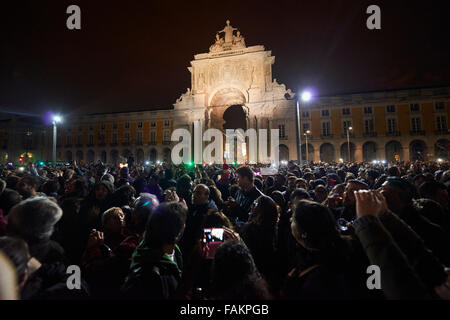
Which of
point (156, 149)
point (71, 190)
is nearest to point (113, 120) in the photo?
point (156, 149)

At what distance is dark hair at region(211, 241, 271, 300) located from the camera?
1.27 meters

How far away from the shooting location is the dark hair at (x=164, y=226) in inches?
67.1

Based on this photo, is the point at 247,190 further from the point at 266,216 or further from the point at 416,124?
the point at 416,124

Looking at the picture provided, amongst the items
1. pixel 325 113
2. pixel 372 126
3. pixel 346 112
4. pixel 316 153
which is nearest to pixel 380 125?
pixel 372 126

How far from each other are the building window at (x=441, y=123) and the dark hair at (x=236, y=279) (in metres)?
44.7

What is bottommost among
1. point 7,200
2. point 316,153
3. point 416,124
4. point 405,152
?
point 7,200

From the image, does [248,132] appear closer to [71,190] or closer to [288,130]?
[288,130]

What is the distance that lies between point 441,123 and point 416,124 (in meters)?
2.92

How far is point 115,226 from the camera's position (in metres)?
2.59

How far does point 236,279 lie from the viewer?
4.21 ft

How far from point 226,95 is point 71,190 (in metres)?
35.1

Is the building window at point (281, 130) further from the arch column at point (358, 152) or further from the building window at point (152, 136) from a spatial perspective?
the building window at point (152, 136)

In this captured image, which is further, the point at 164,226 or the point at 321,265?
the point at 164,226
